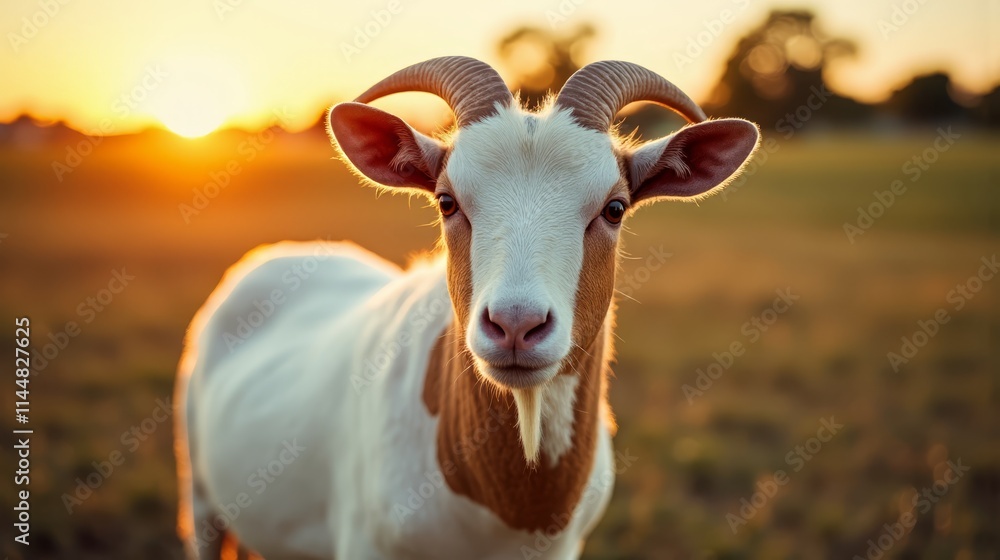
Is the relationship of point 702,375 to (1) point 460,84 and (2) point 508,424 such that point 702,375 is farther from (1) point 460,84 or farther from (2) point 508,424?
(1) point 460,84

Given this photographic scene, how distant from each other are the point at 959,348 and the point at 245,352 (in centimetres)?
998

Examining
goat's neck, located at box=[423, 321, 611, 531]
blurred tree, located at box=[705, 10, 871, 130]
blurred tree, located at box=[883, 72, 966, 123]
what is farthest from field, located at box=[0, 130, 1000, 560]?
blurred tree, located at box=[883, 72, 966, 123]

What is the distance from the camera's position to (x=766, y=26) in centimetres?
4178

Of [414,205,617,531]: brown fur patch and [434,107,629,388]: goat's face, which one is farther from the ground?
[434,107,629,388]: goat's face

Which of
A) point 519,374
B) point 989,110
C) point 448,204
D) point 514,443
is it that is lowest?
point 989,110

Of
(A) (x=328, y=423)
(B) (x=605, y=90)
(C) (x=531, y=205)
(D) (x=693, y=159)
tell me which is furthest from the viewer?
(A) (x=328, y=423)

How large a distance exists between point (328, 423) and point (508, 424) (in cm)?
135

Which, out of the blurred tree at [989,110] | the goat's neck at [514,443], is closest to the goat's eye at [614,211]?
the goat's neck at [514,443]

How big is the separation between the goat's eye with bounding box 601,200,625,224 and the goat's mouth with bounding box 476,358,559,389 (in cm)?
69

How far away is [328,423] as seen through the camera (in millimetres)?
4137

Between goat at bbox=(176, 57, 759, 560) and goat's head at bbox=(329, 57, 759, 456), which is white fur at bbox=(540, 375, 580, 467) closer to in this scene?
goat at bbox=(176, 57, 759, 560)

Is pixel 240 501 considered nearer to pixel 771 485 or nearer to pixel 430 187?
pixel 430 187

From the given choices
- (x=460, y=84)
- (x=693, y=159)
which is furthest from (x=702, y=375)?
(x=460, y=84)

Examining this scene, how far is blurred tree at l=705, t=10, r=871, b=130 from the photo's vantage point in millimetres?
34000
